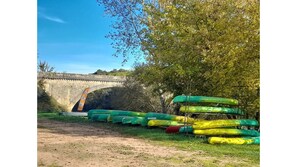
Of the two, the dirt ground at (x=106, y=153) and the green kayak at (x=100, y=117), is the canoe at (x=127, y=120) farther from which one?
the dirt ground at (x=106, y=153)

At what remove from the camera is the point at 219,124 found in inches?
186

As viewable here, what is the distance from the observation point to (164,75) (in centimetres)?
567

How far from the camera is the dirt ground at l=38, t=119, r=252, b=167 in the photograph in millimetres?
3369

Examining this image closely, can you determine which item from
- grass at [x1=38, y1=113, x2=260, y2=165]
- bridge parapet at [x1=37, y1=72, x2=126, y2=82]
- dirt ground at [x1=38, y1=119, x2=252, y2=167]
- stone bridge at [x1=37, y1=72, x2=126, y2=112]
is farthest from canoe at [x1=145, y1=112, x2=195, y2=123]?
dirt ground at [x1=38, y1=119, x2=252, y2=167]

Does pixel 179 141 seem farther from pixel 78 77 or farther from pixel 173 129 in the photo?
pixel 78 77

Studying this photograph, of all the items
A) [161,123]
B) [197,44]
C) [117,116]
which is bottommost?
[161,123]

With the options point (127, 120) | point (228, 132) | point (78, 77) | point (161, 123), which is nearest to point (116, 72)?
point (78, 77)

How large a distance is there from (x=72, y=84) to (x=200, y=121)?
5.16 ft

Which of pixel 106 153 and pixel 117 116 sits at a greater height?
pixel 117 116

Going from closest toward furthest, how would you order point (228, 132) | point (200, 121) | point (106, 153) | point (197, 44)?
point (106, 153) → point (228, 132) → point (200, 121) → point (197, 44)

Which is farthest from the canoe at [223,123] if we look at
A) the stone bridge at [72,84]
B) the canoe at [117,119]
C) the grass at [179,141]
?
the stone bridge at [72,84]
